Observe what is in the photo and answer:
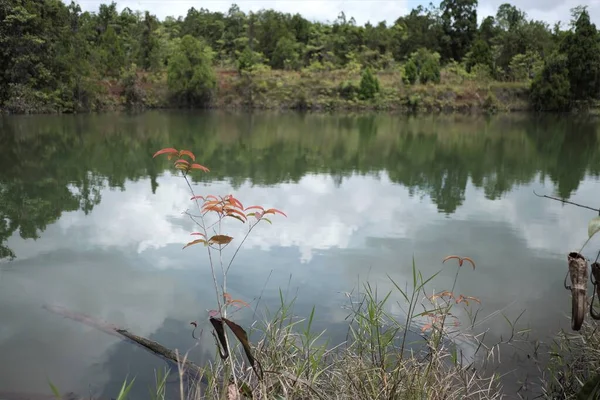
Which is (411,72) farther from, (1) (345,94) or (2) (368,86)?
(1) (345,94)

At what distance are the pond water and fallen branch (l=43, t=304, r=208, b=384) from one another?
48mm

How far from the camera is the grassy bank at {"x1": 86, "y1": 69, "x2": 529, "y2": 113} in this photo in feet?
80.4

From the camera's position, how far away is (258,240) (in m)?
4.45

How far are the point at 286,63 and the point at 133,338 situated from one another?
85.7 feet

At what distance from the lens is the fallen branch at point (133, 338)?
2.36 m

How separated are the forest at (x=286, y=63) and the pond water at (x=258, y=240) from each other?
943 cm

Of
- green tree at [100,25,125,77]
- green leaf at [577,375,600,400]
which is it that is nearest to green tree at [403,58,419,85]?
green tree at [100,25,125,77]

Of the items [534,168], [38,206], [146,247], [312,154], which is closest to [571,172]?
[534,168]

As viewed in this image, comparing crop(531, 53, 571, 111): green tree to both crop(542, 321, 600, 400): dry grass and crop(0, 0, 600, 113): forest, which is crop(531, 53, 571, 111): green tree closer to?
crop(0, 0, 600, 113): forest

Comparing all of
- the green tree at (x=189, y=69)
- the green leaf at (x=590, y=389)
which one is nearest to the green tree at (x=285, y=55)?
the green tree at (x=189, y=69)

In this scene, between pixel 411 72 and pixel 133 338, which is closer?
pixel 133 338

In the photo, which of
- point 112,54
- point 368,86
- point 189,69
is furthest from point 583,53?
point 112,54

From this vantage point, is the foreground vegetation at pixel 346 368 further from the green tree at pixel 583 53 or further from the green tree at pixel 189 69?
the green tree at pixel 583 53

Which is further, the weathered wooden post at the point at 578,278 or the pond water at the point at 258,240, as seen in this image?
the pond water at the point at 258,240
